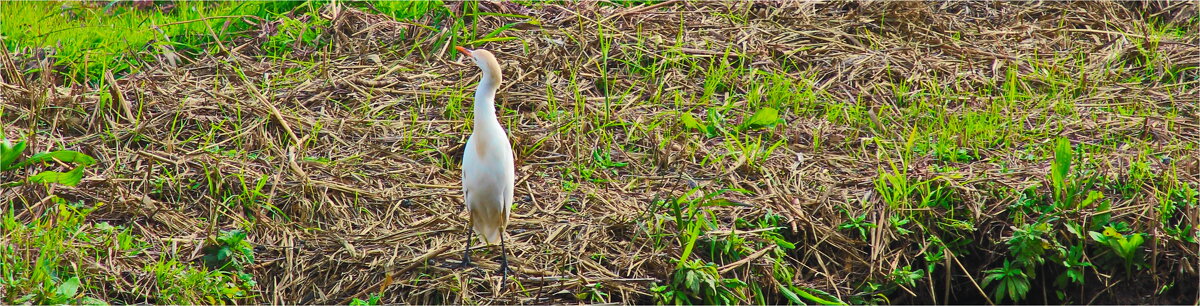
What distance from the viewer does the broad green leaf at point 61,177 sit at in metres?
3.17

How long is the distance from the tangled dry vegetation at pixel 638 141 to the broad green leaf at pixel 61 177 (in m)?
0.08

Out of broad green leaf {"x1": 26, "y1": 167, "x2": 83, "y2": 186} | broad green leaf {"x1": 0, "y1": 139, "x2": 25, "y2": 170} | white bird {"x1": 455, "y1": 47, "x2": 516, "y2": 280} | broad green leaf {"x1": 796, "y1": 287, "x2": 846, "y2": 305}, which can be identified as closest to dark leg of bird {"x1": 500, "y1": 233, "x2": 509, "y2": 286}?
white bird {"x1": 455, "y1": 47, "x2": 516, "y2": 280}

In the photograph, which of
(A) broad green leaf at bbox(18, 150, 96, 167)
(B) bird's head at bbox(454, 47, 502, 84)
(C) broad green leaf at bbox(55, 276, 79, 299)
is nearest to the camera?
(C) broad green leaf at bbox(55, 276, 79, 299)

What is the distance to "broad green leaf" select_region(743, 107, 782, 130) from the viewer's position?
3977 millimetres

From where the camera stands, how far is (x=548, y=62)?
4402 millimetres

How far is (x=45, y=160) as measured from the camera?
11.4 ft

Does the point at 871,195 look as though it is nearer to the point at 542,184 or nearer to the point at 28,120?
the point at 542,184

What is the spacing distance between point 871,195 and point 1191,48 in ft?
7.68

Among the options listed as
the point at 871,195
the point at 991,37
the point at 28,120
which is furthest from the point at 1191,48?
the point at 28,120

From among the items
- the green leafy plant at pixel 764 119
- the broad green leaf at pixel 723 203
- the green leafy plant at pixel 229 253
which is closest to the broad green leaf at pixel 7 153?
the green leafy plant at pixel 229 253

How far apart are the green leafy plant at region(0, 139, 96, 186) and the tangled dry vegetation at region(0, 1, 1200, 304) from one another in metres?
0.08

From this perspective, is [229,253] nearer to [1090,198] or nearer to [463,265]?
[463,265]

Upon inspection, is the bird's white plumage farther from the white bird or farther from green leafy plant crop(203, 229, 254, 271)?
green leafy plant crop(203, 229, 254, 271)

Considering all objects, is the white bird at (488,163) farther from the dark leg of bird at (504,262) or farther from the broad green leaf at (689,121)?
the broad green leaf at (689,121)
